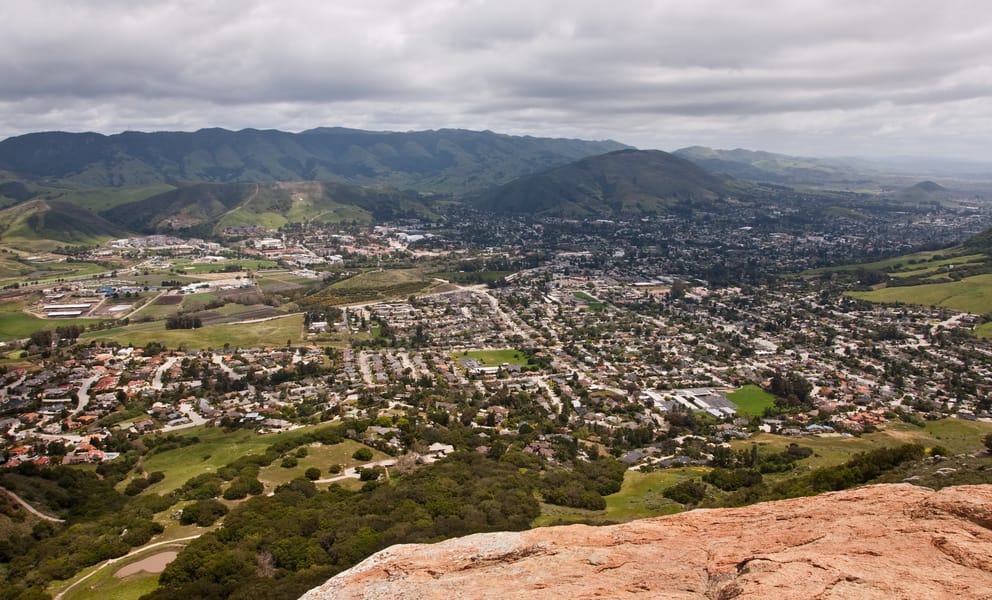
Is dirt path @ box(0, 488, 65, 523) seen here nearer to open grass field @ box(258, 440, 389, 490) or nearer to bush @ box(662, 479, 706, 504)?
open grass field @ box(258, 440, 389, 490)

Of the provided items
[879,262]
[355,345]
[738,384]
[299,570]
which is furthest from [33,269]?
[879,262]

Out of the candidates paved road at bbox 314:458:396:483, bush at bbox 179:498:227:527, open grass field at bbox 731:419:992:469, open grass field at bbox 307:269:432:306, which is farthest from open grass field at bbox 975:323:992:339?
bush at bbox 179:498:227:527

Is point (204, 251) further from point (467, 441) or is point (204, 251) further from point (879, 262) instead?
point (879, 262)

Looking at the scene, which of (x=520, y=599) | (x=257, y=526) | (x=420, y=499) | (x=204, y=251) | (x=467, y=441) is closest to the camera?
(x=520, y=599)

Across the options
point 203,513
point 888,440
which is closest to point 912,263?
point 888,440

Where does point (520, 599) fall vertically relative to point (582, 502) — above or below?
above

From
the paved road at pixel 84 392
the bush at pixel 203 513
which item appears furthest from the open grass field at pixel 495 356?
the bush at pixel 203 513
